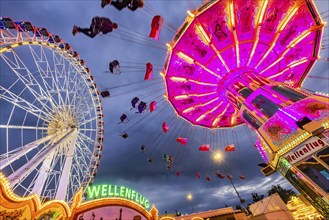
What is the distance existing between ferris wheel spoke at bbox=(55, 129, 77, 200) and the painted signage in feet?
60.5

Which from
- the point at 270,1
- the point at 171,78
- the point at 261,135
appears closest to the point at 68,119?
the point at 171,78

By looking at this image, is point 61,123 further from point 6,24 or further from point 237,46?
point 237,46

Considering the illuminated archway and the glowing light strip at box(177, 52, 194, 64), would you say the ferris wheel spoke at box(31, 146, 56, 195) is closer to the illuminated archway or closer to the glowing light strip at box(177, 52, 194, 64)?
the illuminated archway

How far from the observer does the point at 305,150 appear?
37.3 feet

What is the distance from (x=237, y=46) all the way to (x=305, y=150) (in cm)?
968

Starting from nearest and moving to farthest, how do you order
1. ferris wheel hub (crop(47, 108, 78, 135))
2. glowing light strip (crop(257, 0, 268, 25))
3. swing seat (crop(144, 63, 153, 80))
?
swing seat (crop(144, 63, 153, 80)), glowing light strip (crop(257, 0, 268, 25)), ferris wheel hub (crop(47, 108, 78, 135))

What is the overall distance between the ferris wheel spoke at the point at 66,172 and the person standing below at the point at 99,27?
527 inches

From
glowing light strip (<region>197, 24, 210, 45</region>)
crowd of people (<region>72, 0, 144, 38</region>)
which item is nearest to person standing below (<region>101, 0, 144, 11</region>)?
crowd of people (<region>72, 0, 144, 38</region>)

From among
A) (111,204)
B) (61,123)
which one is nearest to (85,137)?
(61,123)

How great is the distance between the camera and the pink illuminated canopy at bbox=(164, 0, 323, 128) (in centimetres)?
1477

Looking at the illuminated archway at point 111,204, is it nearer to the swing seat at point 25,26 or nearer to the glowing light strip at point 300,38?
the swing seat at point 25,26

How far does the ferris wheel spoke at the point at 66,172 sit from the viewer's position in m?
17.2

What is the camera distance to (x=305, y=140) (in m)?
11.4

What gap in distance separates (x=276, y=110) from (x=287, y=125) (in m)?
1.49
